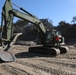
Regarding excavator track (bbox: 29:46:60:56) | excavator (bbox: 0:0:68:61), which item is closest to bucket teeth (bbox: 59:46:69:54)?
excavator (bbox: 0:0:68:61)

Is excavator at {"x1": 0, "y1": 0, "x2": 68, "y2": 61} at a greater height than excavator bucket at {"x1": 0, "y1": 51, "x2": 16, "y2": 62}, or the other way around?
excavator at {"x1": 0, "y1": 0, "x2": 68, "y2": 61}

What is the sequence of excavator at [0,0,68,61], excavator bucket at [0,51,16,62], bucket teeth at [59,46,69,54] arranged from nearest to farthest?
excavator bucket at [0,51,16,62] → excavator at [0,0,68,61] → bucket teeth at [59,46,69,54]

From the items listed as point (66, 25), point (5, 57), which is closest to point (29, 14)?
point (5, 57)

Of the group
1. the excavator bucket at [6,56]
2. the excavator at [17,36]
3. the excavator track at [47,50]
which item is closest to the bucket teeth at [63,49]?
the excavator at [17,36]

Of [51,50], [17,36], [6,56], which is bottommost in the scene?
[6,56]

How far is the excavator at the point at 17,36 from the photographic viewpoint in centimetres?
1111

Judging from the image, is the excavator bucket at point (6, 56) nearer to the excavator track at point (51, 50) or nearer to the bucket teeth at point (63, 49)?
the excavator track at point (51, 50)

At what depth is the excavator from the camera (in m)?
11.1

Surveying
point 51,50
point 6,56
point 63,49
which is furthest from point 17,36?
point 63,49

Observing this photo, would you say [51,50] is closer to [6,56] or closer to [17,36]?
[17,36]

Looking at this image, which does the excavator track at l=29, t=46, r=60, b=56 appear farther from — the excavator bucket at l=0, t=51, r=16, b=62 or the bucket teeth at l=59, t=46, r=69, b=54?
the excavator bucket at l=0, t=51, r=16, b=62

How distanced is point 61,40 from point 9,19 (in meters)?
5.06

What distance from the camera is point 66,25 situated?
42.8 meters

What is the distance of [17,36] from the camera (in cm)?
1148
